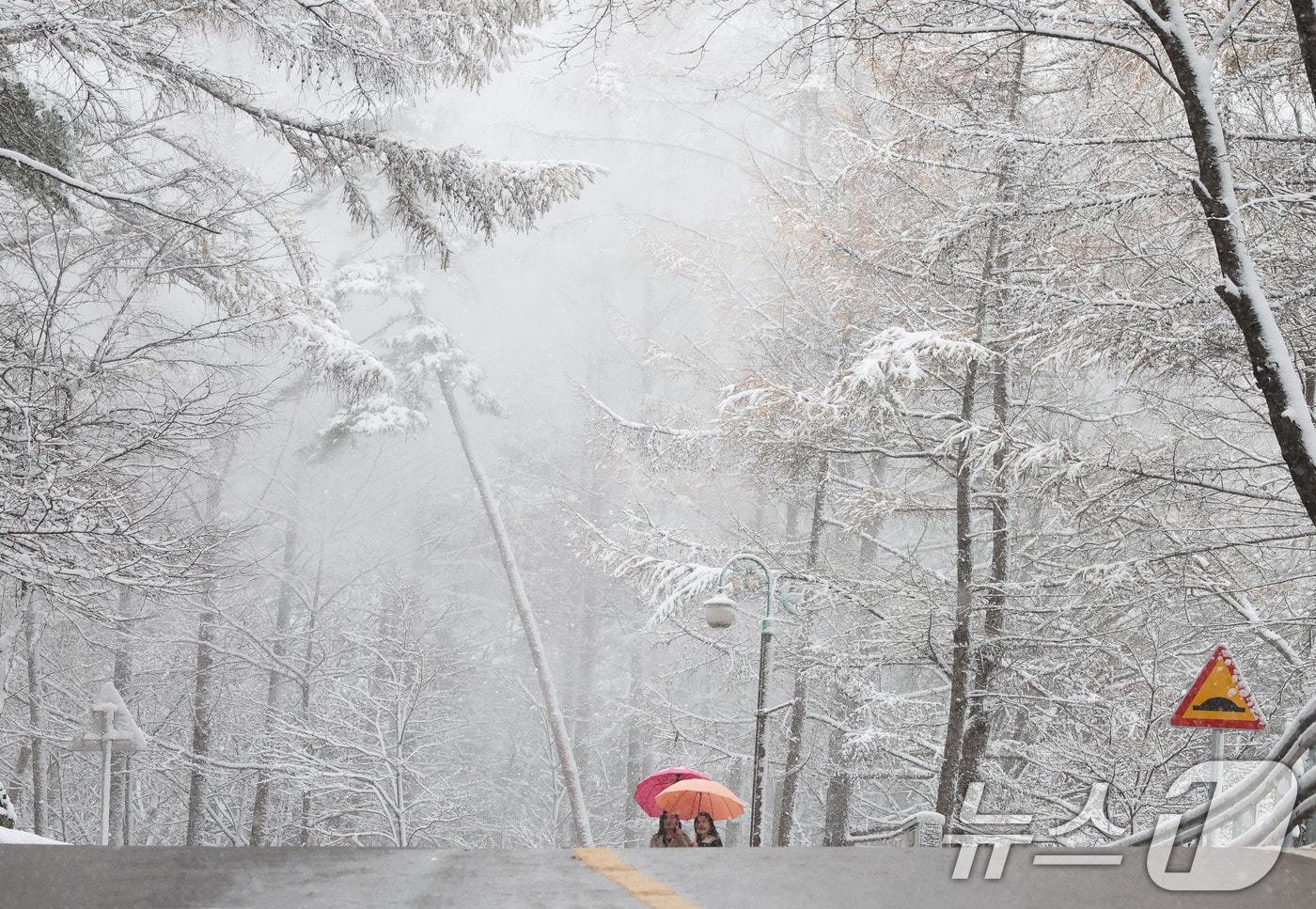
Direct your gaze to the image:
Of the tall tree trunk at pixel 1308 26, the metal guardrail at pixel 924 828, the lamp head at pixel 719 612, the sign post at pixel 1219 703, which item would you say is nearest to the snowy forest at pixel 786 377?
the tall tree trunk at pixel 1308 26

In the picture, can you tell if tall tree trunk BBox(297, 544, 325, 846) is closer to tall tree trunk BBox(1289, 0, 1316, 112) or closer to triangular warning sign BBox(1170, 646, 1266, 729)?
triangular warning sign BBox(1170, 646, 1266, 729)

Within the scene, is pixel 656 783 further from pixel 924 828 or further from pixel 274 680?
pixel 274 680

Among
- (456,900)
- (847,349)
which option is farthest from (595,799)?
(456,900)

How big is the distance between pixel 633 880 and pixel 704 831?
404cm

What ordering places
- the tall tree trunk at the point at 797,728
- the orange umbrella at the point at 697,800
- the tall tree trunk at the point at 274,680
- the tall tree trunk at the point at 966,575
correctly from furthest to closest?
the tall tree trunk at the point at 274,680
the tall tree trunk at the point at 797,728
the tall tree trunk at the point at 966,575
the orange umbrella at the point at 697,800

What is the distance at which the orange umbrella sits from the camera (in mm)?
8047

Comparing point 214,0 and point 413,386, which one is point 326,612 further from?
point 214,0

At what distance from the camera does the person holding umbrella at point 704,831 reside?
7.74 meters

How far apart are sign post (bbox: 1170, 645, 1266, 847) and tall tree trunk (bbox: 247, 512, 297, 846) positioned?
693 inches

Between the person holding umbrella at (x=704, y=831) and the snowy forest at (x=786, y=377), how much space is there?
9.09 ft

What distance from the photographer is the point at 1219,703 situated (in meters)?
5.81

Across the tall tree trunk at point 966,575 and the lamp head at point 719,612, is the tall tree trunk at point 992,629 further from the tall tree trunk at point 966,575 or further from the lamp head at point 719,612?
the lamp head at point 719,612

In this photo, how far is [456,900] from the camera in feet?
11.6

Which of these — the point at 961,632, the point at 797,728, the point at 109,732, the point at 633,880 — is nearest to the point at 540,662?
the point at 797,728
